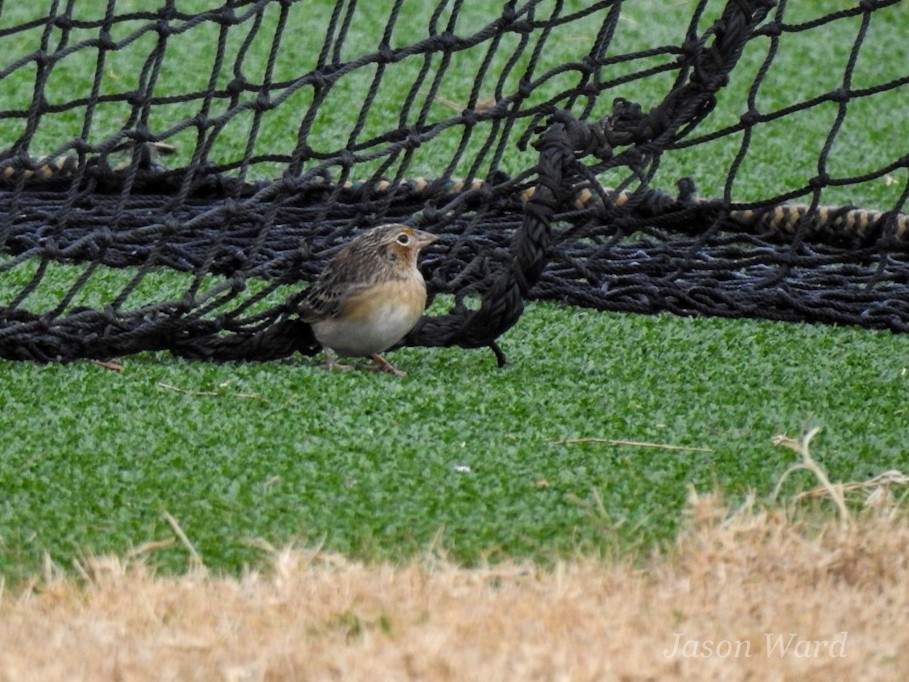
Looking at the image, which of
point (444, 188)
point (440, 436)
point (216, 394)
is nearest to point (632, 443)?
point (440, 436)

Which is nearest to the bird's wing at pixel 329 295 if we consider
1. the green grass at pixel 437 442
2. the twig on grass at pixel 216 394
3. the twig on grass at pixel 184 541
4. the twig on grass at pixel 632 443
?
the green grass at pixel 437 442

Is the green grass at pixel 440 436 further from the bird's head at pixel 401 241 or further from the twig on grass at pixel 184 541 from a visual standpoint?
the bird's head at pixel 401 241

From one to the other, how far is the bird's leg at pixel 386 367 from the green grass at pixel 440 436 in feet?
0.13

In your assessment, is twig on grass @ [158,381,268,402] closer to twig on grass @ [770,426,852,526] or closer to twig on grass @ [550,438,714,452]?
twig on grass @ [550,438,714,452]

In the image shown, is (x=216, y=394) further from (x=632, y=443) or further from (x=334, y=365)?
(x=632, y=443)

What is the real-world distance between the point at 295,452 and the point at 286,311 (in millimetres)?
668

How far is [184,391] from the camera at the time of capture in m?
3.07

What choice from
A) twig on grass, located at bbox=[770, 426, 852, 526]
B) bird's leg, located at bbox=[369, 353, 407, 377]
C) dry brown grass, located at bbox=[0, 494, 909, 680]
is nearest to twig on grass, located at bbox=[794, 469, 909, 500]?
twig on grass, located at bbox=[770, 426, 852, 526]

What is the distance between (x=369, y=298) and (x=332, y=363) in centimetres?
18

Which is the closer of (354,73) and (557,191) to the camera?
(557,191)

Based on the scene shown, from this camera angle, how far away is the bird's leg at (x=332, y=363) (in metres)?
3.29

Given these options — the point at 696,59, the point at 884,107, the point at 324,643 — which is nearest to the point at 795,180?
the point at 884,107

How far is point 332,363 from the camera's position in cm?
336

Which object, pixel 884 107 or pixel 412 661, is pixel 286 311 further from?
pixel 884 107
